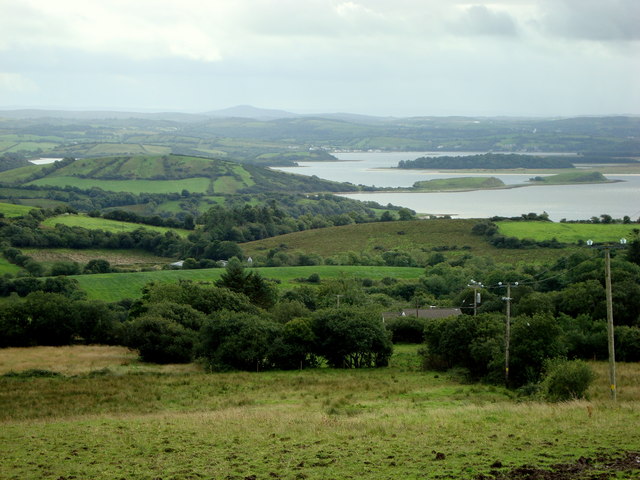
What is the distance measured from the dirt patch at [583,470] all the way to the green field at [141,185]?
17639 cm

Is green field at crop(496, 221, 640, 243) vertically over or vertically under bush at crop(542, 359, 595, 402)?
under

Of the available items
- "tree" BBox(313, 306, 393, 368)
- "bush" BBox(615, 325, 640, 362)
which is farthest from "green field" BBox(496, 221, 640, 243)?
"tree" BBox(313, 306, 393, 368)

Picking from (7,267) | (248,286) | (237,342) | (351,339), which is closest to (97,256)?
(7,267)

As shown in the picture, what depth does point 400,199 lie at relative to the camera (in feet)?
622

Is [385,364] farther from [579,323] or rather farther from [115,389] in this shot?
[115,389]

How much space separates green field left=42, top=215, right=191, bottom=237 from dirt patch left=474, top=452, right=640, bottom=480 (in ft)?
351

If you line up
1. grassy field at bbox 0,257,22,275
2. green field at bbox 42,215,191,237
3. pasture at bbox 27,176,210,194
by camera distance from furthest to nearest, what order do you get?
pasture at bbox 27,176,210,194 → green field at bbox 42,215,191,237 → grassy field at bbox 0,257,22,275

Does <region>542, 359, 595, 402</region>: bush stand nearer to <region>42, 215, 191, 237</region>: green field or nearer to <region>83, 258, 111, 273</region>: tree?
<region>83, 258, 111, 273</region>: tree

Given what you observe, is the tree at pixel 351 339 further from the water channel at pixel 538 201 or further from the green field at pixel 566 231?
the water channel at pixel 538 201

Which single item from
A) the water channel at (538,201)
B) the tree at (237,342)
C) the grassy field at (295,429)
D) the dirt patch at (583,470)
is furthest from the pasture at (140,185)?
the dirt patch at (583,470)

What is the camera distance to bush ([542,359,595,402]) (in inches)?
915

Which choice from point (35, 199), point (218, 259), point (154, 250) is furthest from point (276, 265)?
point (35, 199)

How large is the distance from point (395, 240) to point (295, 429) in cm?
8983

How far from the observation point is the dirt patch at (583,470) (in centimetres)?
1330
